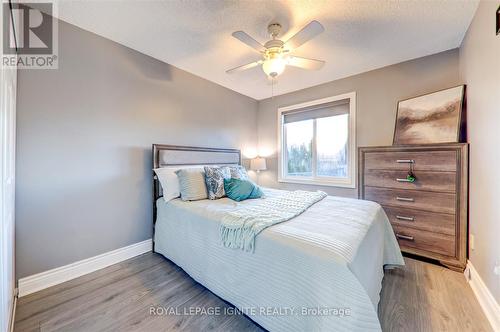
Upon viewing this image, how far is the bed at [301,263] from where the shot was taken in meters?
1.04

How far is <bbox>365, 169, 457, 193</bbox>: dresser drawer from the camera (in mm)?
2137

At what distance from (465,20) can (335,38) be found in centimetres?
116

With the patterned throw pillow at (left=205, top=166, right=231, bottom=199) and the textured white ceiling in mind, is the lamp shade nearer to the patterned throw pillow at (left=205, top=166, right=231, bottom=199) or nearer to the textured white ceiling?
the patterned throw pillow at (left=205, top=166, right=231, bottom=199)

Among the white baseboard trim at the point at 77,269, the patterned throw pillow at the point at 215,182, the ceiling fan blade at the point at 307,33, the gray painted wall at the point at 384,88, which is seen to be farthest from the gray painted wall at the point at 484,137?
the white baseboard trim at the point at 77,269

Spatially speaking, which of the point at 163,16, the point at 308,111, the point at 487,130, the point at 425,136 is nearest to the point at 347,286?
the point at 487,130

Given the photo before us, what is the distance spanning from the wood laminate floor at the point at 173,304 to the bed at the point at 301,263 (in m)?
0.15

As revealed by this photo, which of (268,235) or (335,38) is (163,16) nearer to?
(335,38)

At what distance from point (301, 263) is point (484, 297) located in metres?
1.68

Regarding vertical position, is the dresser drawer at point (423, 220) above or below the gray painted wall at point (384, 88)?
below

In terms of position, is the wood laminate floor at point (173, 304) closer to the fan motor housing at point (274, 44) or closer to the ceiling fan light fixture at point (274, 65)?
the ceiling fan light fixture at point (274, 65)

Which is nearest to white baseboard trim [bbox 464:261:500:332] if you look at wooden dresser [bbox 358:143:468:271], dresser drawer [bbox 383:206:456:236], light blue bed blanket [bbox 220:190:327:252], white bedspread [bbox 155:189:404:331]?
wooden dresser [bbox 358:143:468:271]

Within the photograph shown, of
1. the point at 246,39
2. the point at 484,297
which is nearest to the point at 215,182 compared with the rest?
the point at 246,39

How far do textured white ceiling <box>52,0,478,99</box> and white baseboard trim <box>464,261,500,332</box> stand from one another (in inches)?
93.3

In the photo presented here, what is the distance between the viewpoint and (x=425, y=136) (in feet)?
7.89
